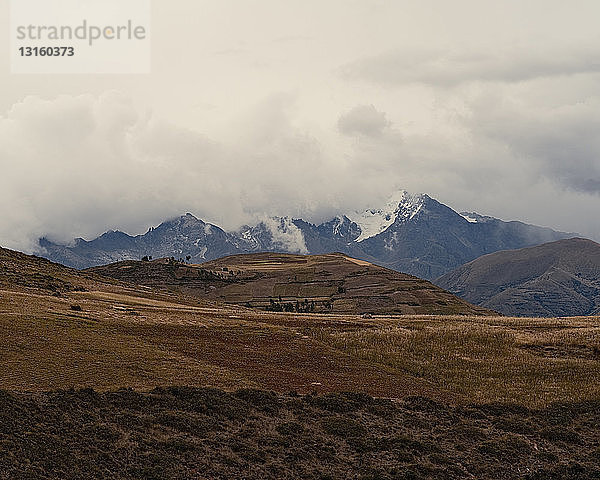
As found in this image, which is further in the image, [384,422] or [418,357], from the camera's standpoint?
[418,357]

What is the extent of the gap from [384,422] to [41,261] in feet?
518

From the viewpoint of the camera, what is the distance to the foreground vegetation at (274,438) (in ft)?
114

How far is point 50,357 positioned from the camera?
A: 50.1m

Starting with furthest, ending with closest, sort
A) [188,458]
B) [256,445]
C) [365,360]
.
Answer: [365,360] < [256,445] < [188,458]

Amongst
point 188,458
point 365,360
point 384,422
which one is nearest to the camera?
point 188,458

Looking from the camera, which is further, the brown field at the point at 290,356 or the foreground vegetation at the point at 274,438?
the brown field at the point at 290,356

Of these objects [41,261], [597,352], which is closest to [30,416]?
[597,352]

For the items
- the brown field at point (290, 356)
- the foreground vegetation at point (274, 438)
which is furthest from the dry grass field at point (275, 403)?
the brown field at point (290, 356)

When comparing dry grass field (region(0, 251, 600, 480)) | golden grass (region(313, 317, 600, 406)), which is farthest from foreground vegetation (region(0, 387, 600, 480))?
golden grass (region(313, 317, 600, 406))

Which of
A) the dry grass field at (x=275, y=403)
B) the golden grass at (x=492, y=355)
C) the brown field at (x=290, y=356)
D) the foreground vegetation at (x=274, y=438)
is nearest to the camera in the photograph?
the foreground vegetation at (x=274, y=438)

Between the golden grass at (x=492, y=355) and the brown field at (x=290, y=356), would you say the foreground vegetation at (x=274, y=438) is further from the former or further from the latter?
the golden grass at (x=492, y=355)

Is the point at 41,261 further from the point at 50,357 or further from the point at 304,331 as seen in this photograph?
the point at 50,357

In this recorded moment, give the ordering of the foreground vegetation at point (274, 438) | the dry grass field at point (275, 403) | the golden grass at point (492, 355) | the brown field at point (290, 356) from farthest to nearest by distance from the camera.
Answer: the golden grass at point (492, 355), the brown field at point (290, 356), the dry grass field at point (275, 403), the foreground vegetation at point (274, 438)

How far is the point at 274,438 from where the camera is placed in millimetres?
41031
